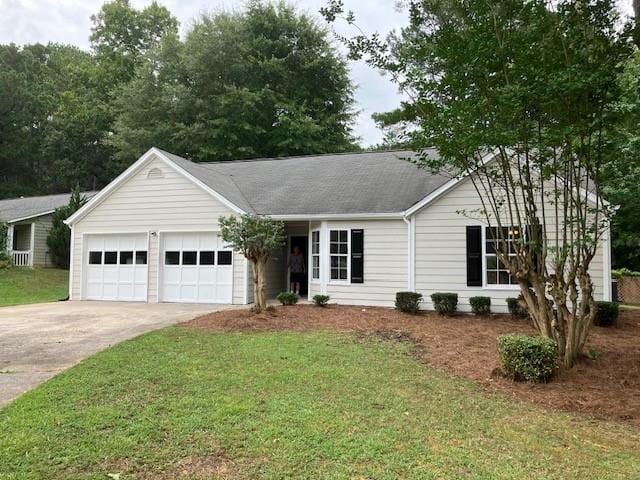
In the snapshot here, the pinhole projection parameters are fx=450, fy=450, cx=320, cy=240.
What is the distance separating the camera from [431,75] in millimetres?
6324

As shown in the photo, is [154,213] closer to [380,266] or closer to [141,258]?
[141,258]

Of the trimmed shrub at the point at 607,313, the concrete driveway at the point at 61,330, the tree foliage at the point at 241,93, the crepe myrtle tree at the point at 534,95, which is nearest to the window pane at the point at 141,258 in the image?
the concrete driveway at the point at 61,330

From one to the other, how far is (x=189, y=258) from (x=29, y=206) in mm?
18716

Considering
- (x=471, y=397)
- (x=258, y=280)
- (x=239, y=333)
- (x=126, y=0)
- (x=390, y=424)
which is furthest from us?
(x=126, y=0)

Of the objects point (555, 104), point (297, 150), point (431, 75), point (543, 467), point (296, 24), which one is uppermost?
point (296, 24)

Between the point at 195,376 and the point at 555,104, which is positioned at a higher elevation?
the point at 555,104

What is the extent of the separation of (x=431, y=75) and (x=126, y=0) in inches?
1826

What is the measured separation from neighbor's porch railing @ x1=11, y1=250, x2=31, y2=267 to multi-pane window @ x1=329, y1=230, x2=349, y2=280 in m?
18.6

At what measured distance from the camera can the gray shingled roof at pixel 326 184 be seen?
12.8 meters

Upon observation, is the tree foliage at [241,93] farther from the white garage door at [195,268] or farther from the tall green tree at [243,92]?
the white garage door at [195,268]

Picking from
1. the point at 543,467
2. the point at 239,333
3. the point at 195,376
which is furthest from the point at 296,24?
the point at 543,467

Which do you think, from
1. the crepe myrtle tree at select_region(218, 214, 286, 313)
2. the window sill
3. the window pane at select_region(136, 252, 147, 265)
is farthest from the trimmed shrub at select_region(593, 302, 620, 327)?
the window pane at select_region(136, 252, 147, 265)

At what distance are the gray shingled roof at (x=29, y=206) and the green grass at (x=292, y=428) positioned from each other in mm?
22296

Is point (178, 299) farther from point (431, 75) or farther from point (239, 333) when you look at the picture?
point (431, 75)
